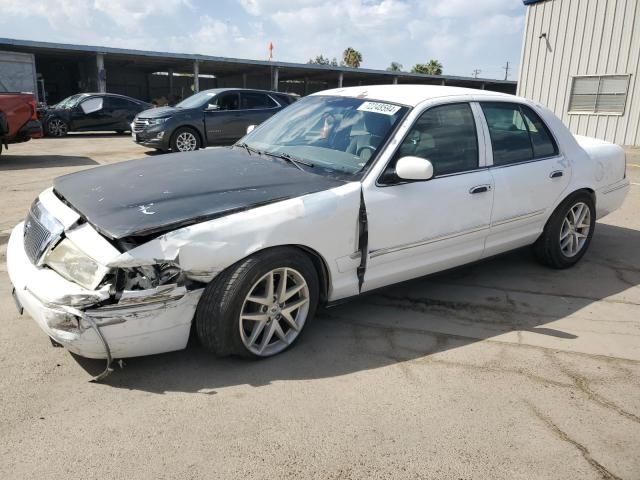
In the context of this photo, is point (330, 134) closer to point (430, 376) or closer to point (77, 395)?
point (430, 376)

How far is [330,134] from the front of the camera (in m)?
3.82

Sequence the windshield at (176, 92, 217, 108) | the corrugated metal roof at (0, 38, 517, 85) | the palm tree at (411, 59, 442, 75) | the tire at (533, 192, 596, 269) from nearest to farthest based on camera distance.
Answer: the tire at (533, 192, 596, 269) → the windshield at (176, 92, 217, 108) → the corrugated metal roof at (0, 38, 517, 85) → the palm tree at (411, 59, 442, 75)

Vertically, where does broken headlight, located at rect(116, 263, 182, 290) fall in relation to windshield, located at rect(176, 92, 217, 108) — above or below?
below

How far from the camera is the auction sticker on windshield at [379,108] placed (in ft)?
12.1

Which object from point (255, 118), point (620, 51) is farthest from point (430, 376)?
point (620, 51)

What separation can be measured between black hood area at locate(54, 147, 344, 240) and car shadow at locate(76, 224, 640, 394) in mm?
883

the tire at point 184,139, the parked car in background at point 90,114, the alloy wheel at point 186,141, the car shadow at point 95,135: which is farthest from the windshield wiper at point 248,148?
the car shadow at point 95,135

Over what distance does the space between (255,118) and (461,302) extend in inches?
380

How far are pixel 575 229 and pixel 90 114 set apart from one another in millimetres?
15681

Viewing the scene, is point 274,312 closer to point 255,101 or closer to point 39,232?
point 39,232

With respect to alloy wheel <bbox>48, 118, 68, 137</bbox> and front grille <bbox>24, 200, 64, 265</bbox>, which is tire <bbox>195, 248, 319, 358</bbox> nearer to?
front grille <bbox>24, 200, 64, 265</bbox>

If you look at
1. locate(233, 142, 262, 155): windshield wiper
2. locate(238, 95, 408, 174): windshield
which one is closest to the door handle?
locate(238, 95, 408, 174): windshield

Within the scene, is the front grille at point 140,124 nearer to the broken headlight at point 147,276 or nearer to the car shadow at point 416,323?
the car shadow at point 416,323

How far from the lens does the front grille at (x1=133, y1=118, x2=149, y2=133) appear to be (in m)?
11.7
